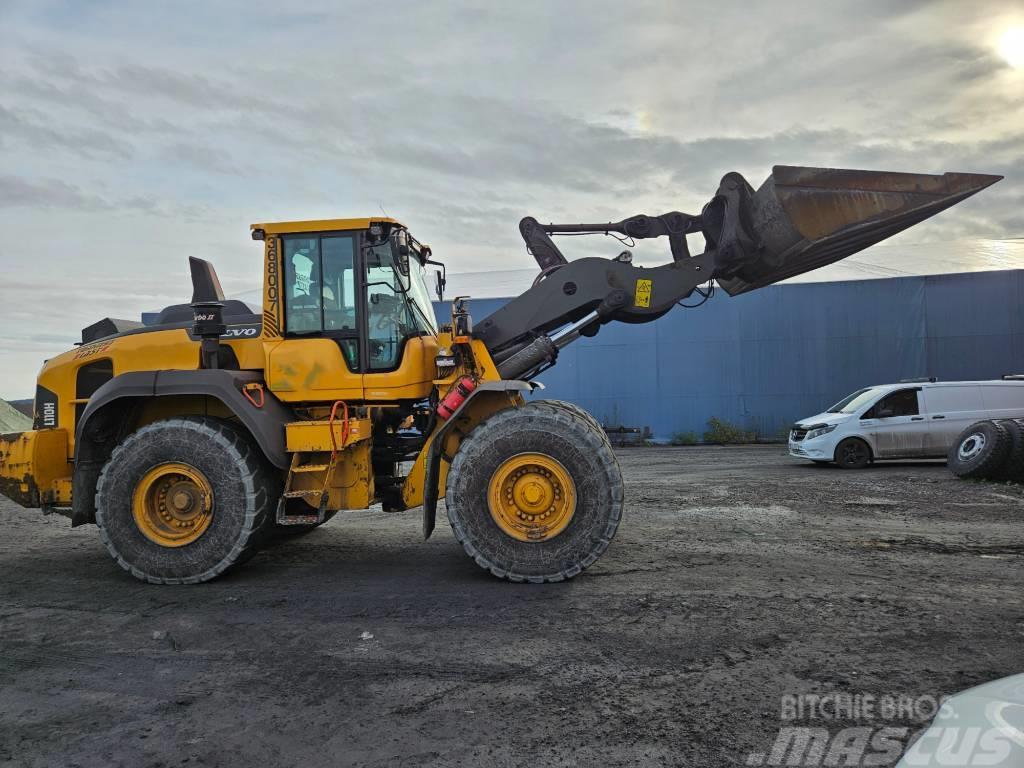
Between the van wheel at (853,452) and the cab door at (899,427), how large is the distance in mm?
183

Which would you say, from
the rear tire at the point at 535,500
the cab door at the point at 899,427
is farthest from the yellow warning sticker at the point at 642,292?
the cab door at the point at 899,427

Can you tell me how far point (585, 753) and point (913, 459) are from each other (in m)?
13.5

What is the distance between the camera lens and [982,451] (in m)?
11.4

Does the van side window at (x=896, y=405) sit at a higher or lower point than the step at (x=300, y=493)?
higher

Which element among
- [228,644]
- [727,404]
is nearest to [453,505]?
[228,644]

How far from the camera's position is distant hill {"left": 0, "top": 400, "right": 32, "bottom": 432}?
74.4 ft

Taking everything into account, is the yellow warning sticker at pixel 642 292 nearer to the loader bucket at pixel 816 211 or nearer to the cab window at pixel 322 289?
the loader bucket at pixel 816 211

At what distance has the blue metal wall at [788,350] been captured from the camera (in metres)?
21.3

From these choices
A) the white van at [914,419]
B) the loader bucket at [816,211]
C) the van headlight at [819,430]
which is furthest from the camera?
the van headlight at [819,430]

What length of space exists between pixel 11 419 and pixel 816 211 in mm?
25545

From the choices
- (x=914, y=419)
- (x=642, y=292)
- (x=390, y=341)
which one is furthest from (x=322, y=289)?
(x=914, y=419)

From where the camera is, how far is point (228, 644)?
464cm

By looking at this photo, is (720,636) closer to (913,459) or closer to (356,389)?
(356,389)

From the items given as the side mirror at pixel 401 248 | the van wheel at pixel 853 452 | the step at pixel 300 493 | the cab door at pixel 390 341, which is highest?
the side mirror at pixel 401 248
